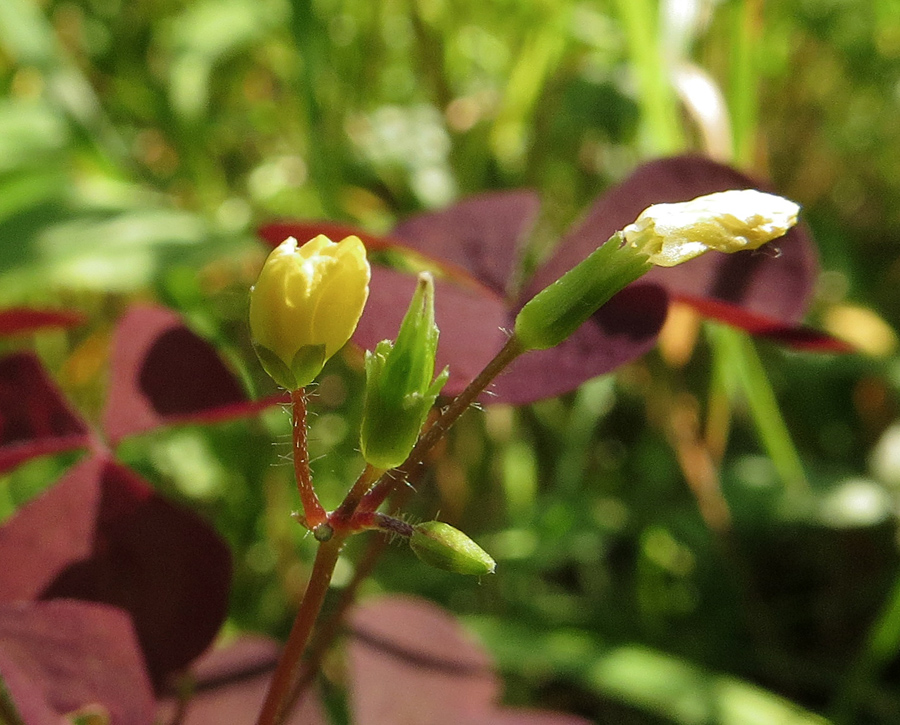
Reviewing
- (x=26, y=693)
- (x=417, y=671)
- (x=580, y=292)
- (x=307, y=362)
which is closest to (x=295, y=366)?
(x=307, y=362)

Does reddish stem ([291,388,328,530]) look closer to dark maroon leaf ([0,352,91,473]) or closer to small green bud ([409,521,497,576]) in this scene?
small green bud ([409,521,497,576])

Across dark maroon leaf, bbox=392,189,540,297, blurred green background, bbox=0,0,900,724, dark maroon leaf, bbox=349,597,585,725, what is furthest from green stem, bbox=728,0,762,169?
dark maroon leaf, bbox=349,597,585,725

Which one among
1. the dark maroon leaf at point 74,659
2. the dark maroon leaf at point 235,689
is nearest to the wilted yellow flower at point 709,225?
the dark maroon leaf at point 74,659

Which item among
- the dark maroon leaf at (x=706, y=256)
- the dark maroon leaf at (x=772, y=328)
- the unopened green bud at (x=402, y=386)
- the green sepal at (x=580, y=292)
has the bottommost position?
the unopened green bud at (x=402, y=386)

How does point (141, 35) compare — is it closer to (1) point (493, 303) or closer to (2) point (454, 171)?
(2) point (454, 171)

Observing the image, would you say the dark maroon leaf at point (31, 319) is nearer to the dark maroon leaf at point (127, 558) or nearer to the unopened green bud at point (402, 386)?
the dark maroon leaf at point (127, 558)

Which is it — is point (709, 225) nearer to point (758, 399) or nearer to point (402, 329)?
point (402, 329)
